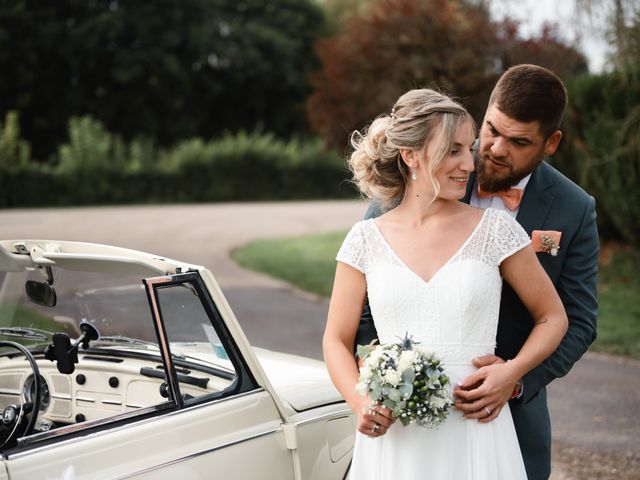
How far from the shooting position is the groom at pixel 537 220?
2.54 meters

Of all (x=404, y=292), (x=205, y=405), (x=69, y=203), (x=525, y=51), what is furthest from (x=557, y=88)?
(x=69, y=203)

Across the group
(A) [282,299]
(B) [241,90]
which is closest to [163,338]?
(A) [282,299]

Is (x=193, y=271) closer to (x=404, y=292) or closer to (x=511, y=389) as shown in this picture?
(x=404, y=292)

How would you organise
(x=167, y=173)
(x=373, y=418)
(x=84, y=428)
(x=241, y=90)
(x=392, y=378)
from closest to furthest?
(x=392, y=378), (x=373, y=418), (x=84, y=428), (x=167, y=173), (x=241, y=90)

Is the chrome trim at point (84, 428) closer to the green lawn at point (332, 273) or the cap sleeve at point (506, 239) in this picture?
the cap sleeve at point (506, 239)

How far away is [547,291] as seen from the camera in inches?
93.4

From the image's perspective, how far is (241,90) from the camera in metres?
43.8

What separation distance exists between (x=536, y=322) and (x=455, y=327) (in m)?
0.27

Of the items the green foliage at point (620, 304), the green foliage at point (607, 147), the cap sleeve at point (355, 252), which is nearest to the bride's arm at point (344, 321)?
the cap sleeve at point (355, 252)

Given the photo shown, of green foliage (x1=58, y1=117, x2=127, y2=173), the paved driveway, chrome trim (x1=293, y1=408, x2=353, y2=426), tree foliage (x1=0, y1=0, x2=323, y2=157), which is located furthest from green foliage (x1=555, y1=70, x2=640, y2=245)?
tree foliage (x1=0, y1=0, x2=323, y2=157)

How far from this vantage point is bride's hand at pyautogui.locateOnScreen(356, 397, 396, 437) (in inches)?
88.5

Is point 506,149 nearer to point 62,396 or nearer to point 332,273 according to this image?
point 62,396

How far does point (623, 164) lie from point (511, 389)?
9261mm

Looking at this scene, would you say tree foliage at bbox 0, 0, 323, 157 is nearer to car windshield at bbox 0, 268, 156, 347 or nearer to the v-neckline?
car windshield at bbox 0, 268, 156, 347
